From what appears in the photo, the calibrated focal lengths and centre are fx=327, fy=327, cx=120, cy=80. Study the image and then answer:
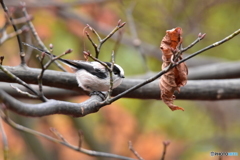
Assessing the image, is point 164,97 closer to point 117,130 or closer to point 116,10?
point 117,130

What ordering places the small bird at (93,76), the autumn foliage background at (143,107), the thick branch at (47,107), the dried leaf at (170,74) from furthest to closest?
the autumn foliage background at (143,107) → the small bird at (93,76) → the dried leaf at (170,74) → the thick branch at (47,107)

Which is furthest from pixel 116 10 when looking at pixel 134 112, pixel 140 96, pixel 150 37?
pixel 140 96

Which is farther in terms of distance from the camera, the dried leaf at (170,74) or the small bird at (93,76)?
the small bird at (93,76)

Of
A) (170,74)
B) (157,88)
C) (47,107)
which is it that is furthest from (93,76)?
(47,107)

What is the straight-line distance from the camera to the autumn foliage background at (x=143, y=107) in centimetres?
548

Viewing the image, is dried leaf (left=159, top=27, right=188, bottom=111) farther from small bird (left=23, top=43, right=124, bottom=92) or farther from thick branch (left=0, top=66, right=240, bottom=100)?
thick branch (left=0, top=66, right=240, bottom=100)

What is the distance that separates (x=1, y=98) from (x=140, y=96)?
5.99 ft

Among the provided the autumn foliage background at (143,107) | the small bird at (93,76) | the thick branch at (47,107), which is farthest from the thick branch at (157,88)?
the autumn foliage background at (143,107)

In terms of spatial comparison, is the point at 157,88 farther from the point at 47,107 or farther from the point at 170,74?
the point at 47,107

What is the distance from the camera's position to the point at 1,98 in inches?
50.3

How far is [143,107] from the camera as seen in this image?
6.14 metres

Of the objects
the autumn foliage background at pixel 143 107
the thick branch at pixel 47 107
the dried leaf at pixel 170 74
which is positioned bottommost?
the thick branch at pixel 47 107

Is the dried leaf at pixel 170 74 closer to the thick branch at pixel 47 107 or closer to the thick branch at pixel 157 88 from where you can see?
the thick branch at pixel 47 107

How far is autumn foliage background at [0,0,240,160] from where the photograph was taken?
548 cm
